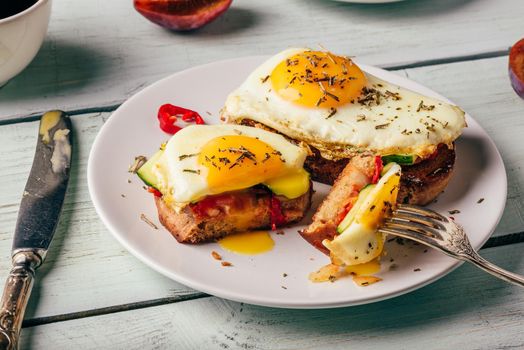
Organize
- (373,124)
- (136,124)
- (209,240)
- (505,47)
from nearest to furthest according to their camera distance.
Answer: (209,240)
(373,124)
(136,124)
(505,47)

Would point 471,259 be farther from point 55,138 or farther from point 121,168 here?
point 55,138

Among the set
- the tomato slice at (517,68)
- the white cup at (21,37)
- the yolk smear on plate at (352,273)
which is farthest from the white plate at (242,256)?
the white cup at (21,37)

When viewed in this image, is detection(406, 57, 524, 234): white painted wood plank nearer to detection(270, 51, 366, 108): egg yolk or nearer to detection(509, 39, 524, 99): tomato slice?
detection(509, 39, 524, 99): tomato slice

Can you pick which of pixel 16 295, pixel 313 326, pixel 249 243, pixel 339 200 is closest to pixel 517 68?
pixel 339 200

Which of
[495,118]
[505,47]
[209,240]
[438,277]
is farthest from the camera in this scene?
[505,47]

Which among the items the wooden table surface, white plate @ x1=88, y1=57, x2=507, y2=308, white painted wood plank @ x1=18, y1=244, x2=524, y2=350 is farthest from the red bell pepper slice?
white painted wood plank @ x1=18, y1=244, x2=524, y2=350

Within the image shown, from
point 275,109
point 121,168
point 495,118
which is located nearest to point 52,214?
point 121,168
